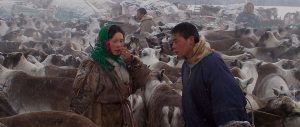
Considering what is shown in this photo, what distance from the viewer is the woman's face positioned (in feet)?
15.5

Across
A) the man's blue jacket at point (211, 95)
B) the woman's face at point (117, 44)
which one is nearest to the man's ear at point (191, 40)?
the man's blue jacket at point (211, 95)

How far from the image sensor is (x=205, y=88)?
3578mm

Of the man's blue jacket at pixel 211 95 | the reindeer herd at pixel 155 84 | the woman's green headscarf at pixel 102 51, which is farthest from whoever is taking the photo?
the reindeer herd at pixel 155 84

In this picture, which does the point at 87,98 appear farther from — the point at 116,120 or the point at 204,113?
the point at 204,113

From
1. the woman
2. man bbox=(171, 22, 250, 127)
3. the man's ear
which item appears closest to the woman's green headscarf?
the woman

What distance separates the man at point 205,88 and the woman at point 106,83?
3.60 ft

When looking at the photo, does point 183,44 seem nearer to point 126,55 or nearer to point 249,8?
point 126,55

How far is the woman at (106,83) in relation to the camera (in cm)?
475

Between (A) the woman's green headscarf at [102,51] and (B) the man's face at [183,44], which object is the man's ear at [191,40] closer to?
(B) the man's face at [183,44]

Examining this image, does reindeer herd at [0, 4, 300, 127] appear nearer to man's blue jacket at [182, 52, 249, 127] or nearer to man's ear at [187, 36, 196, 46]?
man's ear at [187, 36, 196, 46]

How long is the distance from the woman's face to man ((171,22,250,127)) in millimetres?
1053

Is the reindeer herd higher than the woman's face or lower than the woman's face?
lower

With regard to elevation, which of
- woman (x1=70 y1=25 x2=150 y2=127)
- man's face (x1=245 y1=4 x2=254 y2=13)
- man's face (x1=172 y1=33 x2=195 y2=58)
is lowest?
man's face (x1=245 y1=4 x2=254 y2=13)

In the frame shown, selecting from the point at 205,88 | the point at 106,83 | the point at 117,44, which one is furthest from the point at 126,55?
the point at 205,88
